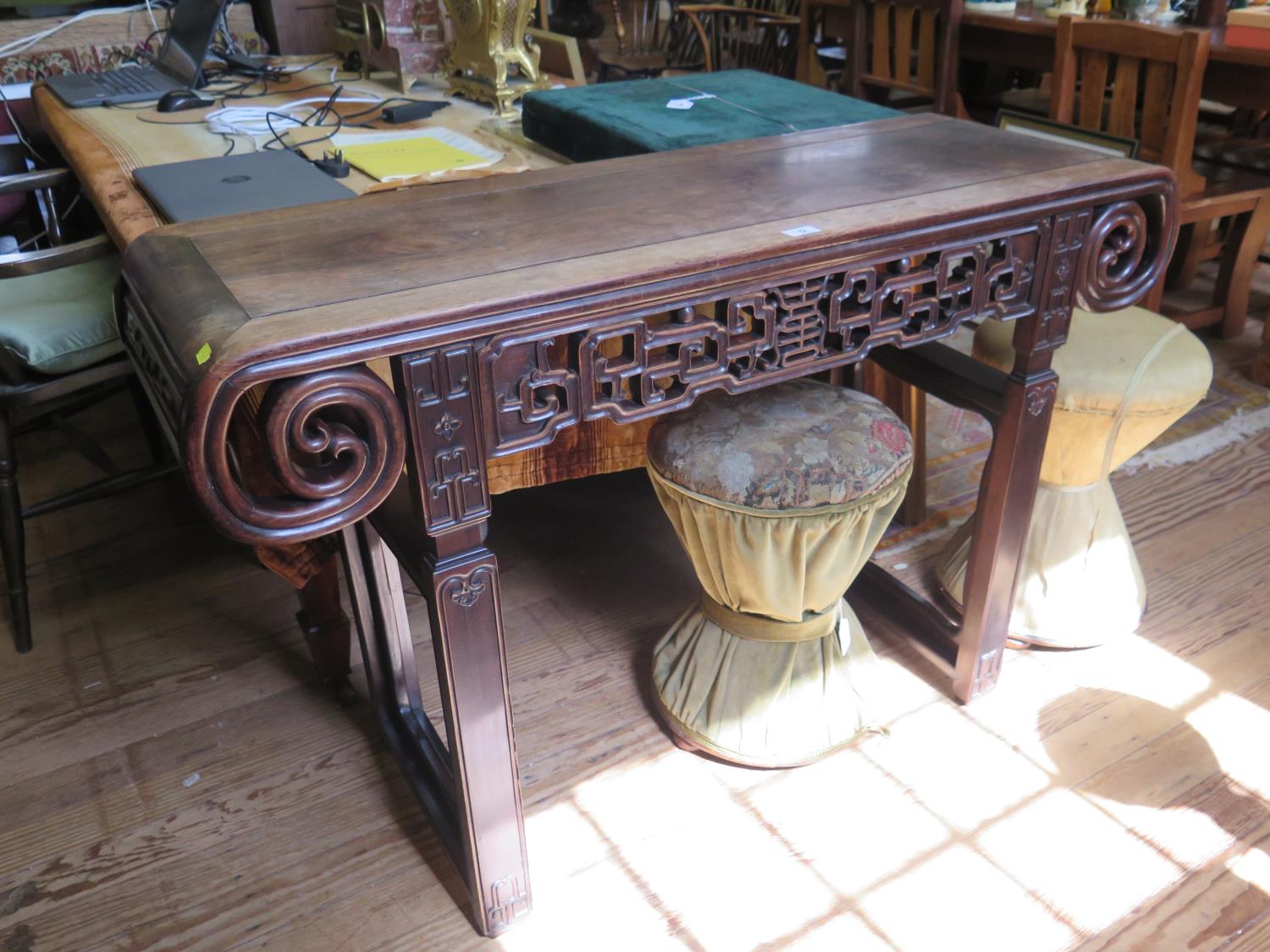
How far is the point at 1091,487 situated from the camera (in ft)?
5.64

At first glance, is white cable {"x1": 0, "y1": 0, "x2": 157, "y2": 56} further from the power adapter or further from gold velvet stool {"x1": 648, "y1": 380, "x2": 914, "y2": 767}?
gold velvet stool {"x1": 648, "y1": 380, "x2": 914, "y2": 767}

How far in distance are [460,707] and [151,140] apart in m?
1.36

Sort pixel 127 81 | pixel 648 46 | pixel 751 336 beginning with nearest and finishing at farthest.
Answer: pixel 751 336 < pixel 127 81 < pixel 648 46

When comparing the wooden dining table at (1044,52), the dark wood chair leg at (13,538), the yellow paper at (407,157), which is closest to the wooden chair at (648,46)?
the wooden dining table at (1044,52)

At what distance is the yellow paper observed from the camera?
163 centimetres

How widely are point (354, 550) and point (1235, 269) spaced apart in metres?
2.48

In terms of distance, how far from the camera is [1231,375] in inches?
104

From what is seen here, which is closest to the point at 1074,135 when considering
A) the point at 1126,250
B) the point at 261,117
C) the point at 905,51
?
the point at 905,51

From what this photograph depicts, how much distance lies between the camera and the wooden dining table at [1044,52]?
2404 millimetres

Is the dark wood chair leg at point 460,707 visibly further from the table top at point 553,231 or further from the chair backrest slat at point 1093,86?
the chair backrest slat at point 1093,86

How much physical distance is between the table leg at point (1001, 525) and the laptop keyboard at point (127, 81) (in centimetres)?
191

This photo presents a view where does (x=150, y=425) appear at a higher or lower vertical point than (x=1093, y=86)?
lower

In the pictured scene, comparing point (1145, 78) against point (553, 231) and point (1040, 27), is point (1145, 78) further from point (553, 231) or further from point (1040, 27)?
point (553, 231)

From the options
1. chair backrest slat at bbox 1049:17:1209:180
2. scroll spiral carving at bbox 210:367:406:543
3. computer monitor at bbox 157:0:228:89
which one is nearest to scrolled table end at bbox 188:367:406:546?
scroll spiral carving at bbox 210:367:406:543
